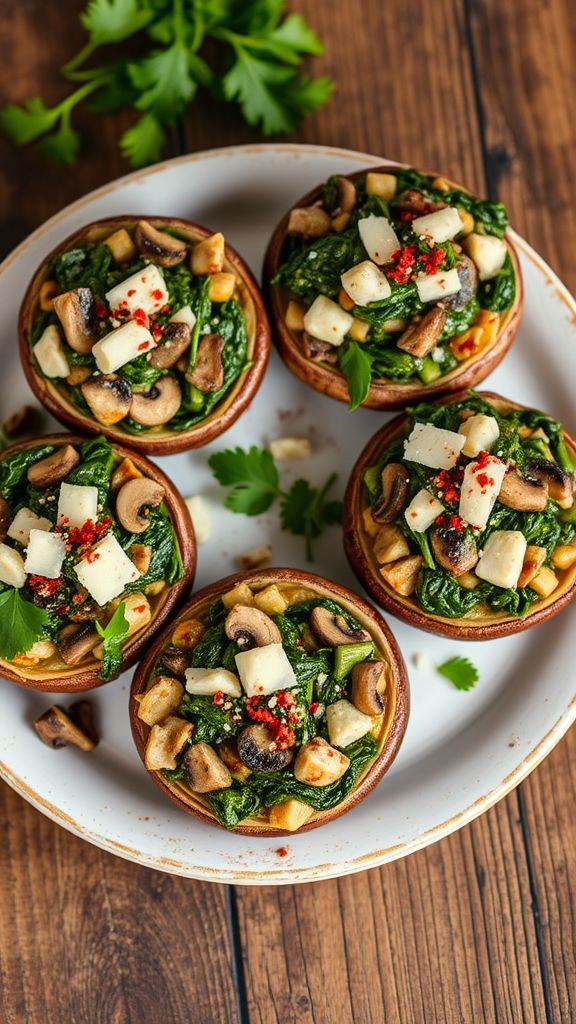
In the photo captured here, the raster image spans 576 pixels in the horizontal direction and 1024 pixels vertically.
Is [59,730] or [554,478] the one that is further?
[59,730]

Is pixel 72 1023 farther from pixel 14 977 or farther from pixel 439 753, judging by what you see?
pixel 439 753

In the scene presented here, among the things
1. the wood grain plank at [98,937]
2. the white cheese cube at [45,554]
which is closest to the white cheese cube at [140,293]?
the white cheese cube at [45,554]

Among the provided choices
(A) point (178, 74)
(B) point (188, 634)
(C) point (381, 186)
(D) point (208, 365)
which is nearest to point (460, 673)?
(B) point (188, 634)

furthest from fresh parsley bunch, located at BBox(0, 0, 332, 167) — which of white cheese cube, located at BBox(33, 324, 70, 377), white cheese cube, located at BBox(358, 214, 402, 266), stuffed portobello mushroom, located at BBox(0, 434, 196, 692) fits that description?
stuffed portobello mushroom, located at BBox(0, 434, 196, 692)

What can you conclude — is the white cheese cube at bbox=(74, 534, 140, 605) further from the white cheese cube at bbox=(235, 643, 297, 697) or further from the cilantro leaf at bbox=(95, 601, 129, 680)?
the white cheese cube at bbox=(235, 643, 297, 697)

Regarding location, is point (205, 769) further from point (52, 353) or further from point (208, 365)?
point (52, 353)

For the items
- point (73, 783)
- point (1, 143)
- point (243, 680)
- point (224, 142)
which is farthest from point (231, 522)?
point (1, 143)
